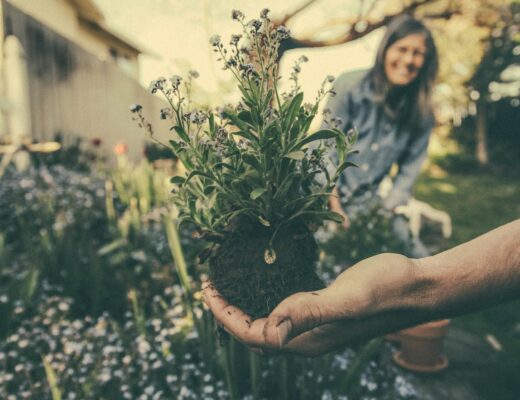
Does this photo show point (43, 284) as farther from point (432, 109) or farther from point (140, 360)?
point (432, 109)

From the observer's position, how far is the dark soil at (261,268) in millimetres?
1172

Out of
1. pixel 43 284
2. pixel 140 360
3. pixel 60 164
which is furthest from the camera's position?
pixel 60 164

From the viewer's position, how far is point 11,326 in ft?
7.98

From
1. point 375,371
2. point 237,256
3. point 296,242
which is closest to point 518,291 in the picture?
point 296,242

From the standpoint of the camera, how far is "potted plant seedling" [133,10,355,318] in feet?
3.64

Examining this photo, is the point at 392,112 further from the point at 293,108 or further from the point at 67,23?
the point at 67,23

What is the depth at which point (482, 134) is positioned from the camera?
46.0ft

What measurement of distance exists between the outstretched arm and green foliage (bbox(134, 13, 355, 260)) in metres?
0.23

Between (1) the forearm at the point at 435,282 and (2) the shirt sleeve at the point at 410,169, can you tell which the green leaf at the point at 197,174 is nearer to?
(1) the forearm at the point at 435,282

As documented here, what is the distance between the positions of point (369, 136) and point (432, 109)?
52cm

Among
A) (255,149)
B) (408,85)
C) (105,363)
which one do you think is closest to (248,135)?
(255,149)

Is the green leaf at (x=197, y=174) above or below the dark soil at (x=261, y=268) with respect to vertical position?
above

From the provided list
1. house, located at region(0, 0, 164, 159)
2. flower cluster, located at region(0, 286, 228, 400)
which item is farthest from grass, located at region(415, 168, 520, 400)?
house, located at region(0, 0, 164, 159)

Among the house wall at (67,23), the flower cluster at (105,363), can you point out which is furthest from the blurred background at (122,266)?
the house wall at (67,23)
